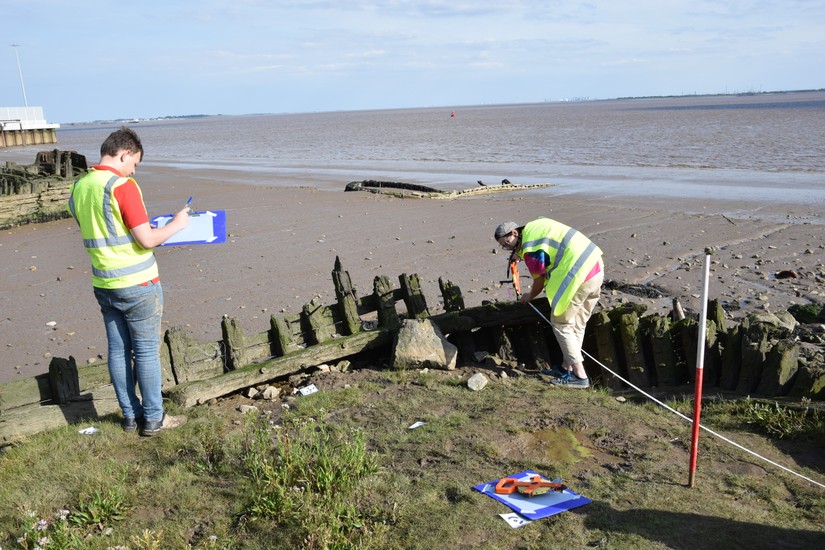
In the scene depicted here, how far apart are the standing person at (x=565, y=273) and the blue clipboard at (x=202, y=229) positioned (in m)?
2.33

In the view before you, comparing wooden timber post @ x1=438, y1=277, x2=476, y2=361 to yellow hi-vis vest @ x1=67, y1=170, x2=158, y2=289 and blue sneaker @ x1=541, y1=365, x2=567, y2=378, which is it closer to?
blue sneaker @ x1=541, y1=365, x2=567, y2=378

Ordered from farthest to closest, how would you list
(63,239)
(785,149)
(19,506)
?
1. (785,149)
2. (63,239)
3. (19,506)

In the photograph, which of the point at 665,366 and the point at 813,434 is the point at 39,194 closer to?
the point at 665,366

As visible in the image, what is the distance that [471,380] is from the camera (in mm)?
6484

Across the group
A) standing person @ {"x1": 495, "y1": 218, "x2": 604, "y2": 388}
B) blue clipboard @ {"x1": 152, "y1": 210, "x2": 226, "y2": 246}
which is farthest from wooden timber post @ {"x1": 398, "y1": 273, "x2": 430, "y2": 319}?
blue clipboard @ {"x1": 152, "y1": 210, "x2": 226, "y2": 246}

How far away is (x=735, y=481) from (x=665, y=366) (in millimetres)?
2039

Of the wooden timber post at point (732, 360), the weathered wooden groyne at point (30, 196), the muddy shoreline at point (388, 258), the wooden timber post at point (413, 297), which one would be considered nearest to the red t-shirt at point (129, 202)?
the wooden timber post at point (413, 297)

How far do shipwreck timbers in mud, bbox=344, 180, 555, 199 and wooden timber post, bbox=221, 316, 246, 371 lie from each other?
15330 millimetres

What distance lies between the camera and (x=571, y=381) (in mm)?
6746

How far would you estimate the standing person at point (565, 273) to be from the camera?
648 centimetres

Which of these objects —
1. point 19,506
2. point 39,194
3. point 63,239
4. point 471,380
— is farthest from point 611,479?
point 39,194

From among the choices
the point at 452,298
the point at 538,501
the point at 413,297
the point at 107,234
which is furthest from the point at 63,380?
the point at 538,501

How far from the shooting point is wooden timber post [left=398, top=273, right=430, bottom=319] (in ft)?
24.0

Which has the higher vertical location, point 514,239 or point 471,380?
point 514,239
